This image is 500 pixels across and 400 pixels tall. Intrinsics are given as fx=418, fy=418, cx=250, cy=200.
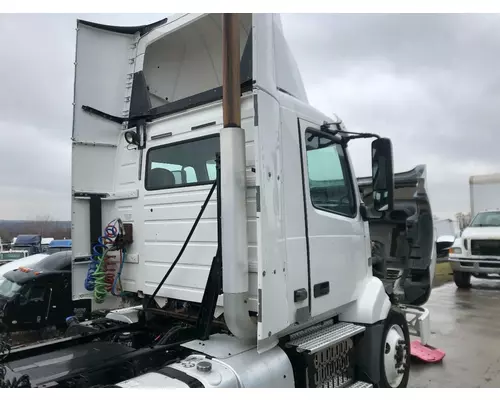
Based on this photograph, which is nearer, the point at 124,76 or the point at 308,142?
the point at 308,142

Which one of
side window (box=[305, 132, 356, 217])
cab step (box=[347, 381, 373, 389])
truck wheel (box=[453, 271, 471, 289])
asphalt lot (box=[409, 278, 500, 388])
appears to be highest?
side window (box=[305, 132, 356, 217])

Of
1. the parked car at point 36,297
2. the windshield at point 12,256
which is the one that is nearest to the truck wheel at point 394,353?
the parked car at point 36,297

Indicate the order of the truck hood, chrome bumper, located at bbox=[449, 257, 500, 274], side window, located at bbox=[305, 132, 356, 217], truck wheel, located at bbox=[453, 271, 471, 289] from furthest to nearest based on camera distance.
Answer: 1. truck wheel, located at bbox=[453, 271, 471, 289]
2. the truck hood
3. chrome bumper, located at bbox=[449, 257, 500, 274]
4. side window, located at bbox=[305, 132, 356, 217]

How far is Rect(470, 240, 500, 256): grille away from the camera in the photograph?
32.8 feet

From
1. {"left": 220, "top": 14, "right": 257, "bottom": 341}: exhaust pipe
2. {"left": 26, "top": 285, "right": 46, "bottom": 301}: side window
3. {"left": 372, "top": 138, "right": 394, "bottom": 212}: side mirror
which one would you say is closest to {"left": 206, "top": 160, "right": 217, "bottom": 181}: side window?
{"left": 220, "top": 14, "right": 257, "bottom": 341}: exhaust pipe

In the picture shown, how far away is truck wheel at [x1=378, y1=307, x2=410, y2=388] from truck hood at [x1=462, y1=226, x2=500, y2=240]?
734cm

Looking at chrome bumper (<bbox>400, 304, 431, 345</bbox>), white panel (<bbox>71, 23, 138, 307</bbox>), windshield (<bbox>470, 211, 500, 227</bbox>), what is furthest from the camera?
windshield (<bbox>470, 211, 500, 227</bbox>)

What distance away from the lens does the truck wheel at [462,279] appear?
414 inches

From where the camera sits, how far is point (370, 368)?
136 inches

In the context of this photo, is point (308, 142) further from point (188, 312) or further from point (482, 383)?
point (482, 383)

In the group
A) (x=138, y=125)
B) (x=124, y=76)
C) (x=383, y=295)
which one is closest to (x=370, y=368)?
(x=383, y=295)

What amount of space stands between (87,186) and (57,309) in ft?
7.52

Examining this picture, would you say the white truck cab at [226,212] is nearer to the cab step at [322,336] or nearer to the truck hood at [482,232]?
the cab step at [322,336]

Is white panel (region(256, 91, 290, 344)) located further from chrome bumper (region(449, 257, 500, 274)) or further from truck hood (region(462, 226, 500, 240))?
truck hood (region(462, 226, 500, 240))
